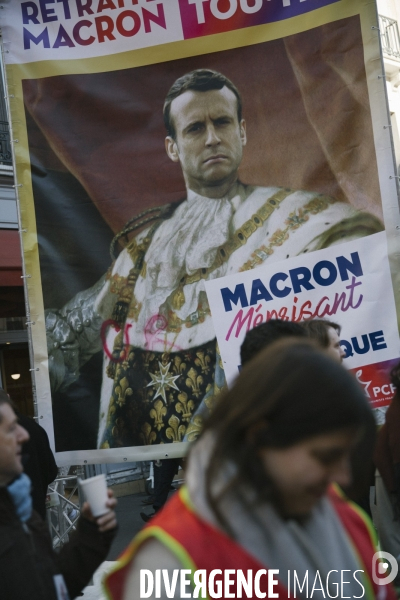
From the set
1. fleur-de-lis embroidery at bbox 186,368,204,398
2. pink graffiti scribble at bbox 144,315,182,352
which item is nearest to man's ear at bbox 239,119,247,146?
pink graffiti scribble at bbox 144,315,182,352

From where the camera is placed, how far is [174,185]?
5.11 meters

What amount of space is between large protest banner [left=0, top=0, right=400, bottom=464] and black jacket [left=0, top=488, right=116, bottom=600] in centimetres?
255

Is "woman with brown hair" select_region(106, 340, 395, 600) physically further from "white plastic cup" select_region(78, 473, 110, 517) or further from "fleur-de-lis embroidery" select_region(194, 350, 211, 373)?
"fleur-de-lis embroidery" select_region(194, 350, 211, 373)

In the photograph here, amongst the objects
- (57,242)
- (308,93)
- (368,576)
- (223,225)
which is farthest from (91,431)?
(368,576)

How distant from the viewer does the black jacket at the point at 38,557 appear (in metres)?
2.05

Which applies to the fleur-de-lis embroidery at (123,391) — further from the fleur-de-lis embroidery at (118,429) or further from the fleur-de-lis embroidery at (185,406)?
the fleur-de-lis embroidery at (185,406)

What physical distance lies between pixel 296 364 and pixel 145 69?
14.2ft

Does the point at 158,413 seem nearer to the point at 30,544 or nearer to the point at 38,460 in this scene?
the point at 38,460

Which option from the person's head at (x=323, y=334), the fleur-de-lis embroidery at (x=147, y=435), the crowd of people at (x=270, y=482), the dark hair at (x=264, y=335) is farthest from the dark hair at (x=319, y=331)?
the crowd of people at (x=270, y=482)

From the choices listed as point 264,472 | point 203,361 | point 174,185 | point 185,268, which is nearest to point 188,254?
point 185,268

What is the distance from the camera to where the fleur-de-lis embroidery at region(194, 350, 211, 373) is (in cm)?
491

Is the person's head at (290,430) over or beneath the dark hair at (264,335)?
beneath

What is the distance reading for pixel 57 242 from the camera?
5363 mm

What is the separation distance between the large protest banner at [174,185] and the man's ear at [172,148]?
13mm
